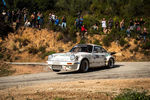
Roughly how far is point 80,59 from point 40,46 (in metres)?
15.0

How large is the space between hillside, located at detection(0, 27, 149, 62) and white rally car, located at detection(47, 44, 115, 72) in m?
9.33

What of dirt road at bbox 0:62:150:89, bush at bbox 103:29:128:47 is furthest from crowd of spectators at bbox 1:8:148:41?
dirt road at bbox 0:62:150:89

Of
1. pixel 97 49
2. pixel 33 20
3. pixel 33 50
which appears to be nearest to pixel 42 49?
pixel 33 50

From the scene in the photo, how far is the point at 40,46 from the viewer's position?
25.9 metres

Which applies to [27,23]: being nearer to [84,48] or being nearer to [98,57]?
[84,48]

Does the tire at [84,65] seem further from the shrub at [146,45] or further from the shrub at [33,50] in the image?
the shrub at [33,50]

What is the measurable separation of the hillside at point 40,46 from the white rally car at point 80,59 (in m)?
9.33

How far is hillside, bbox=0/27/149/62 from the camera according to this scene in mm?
23222

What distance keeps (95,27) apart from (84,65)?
604 inches

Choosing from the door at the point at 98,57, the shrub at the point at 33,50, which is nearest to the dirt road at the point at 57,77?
the door at the point at 98,57

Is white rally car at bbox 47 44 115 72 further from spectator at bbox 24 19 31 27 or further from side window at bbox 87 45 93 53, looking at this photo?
spectator at bbox 24 19 31 27

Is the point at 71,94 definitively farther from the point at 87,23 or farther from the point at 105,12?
the point at 105,12

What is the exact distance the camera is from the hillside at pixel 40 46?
2322 centimetres

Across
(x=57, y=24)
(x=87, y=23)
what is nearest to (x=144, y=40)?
(x=87, y=23)
